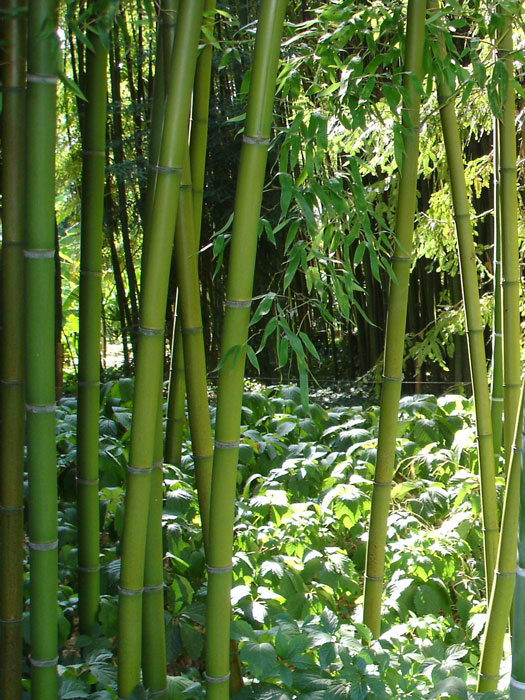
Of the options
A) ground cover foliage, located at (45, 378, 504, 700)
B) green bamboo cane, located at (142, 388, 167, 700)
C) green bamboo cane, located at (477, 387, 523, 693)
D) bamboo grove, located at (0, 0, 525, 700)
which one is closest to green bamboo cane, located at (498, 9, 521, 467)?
bamboo grove, located at (0, 0, 525, 700)

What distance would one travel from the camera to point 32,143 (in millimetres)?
1039

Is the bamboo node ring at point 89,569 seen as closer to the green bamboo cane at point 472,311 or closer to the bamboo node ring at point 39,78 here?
the green bamboo cane at point 472,311

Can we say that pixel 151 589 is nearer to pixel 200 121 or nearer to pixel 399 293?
pixel 399 293

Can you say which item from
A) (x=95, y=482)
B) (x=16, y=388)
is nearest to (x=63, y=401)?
(x=95, y=482)

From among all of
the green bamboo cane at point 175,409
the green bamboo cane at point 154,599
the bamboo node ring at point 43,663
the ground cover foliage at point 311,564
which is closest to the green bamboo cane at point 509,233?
the ground cover foliage at point 311,564

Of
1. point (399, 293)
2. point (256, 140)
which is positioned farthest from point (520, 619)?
point (256, 140)

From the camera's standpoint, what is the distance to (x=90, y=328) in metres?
1.43

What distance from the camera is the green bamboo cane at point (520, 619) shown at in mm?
967

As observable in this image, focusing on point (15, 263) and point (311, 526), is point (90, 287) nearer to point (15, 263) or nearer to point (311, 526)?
point (15, 263)

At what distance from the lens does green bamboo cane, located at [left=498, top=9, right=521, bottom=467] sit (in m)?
1.55

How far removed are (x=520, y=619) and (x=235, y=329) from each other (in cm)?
55

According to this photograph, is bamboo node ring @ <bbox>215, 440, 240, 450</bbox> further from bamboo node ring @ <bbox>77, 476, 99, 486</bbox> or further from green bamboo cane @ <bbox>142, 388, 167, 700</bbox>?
bamboo node ring @ <bbox>77, 476, 99, 486</bbox>

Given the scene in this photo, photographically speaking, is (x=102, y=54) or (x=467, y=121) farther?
(x=467, y=121)

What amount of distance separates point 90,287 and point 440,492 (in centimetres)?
130
